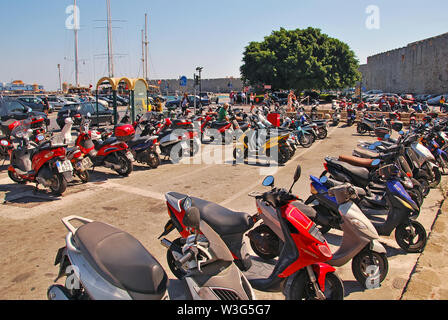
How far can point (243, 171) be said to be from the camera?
9.26 meters

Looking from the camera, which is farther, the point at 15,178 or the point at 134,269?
the point at 15,178

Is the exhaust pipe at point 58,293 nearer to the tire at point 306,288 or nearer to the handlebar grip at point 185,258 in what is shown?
the handlebar grip at point 185,258

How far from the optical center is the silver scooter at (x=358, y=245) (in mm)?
3738

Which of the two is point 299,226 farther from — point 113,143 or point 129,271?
point 113,143

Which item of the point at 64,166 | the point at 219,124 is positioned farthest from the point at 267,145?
the point at 64,166

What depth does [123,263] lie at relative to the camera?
251cm

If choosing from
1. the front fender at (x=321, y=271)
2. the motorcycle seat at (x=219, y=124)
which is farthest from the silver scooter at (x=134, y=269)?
the motorcycle seat at (x=219, y=124)

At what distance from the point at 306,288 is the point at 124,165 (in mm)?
6037

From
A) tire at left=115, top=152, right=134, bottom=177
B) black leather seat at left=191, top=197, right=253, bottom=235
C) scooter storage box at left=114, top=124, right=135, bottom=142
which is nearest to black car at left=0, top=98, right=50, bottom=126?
scooter storage box at left=114, top=124, right=135, bottom=142

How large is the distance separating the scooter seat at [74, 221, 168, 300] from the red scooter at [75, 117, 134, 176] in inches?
218

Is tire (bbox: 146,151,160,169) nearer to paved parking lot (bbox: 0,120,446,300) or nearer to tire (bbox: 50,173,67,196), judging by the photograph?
paved parking lot (bbox: 0,120,446,300)

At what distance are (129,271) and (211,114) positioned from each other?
12.6m

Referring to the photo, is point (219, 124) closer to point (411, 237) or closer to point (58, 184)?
point (58, 184)
